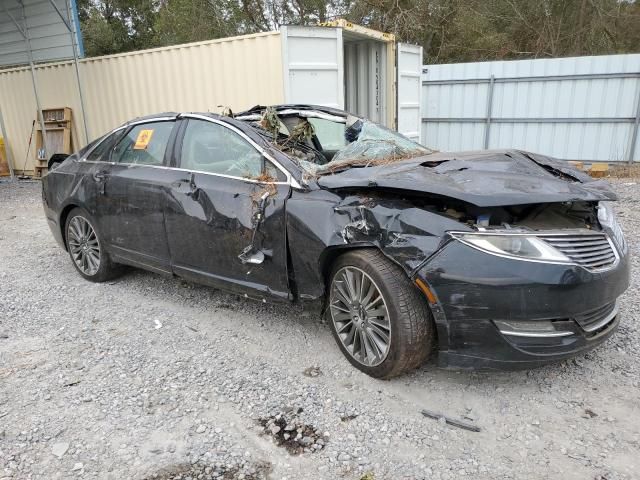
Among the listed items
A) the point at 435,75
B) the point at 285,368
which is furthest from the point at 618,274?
the point at 435,75

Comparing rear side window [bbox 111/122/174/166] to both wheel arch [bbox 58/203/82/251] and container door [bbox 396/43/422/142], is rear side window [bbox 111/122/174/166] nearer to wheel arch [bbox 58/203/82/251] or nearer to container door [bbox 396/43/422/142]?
wheel arch [bbox 58/203/82/251]

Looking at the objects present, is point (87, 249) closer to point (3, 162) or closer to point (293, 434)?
point (293, 434)

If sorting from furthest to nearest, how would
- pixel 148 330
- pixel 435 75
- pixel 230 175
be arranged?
pixel 435 75 < pixel 148 330 < pixel 230 175

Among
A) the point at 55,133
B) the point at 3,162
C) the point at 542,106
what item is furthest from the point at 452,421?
the point at 3,162

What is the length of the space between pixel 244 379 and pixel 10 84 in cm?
1266

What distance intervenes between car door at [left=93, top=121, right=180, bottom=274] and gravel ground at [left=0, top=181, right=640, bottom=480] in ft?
1.89

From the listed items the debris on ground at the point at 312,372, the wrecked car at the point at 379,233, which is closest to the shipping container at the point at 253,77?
the wrecked car at the point at 379,233

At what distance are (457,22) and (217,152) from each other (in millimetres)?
16326

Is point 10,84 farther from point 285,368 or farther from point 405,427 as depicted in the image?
point 405,427

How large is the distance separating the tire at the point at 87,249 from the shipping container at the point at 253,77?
6.95 feet

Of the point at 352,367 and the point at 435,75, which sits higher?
the point at 435,75

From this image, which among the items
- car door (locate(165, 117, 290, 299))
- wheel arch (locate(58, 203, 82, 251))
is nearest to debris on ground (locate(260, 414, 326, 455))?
car door (locate(165, 117, 290, 299))

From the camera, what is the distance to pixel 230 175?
3689 mm

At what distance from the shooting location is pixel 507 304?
2586 millimetres
